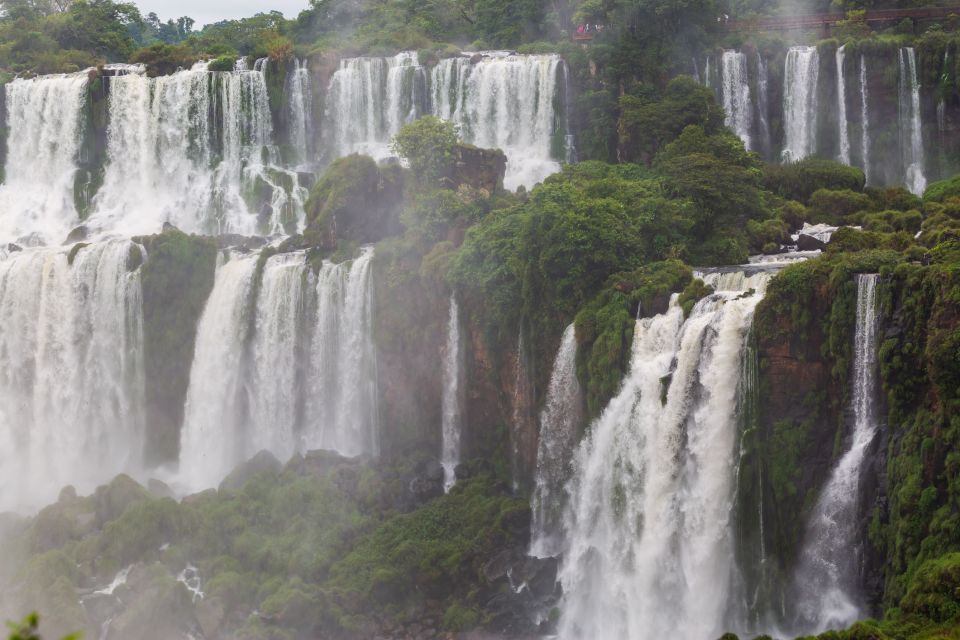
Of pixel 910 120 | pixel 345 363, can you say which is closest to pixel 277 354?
pixel 345 363

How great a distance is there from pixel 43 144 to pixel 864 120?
3533cm

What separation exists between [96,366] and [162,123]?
16.1 m

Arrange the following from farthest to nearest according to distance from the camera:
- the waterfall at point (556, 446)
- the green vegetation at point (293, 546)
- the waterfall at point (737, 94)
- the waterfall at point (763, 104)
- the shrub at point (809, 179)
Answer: the waterfall at point (737, 94) < the waterfall at point (763, 104) < the shrub at point (809, 179) < the waterfall at point (556, 446) < the green vegetation at point (293, 546)

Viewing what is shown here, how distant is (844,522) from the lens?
24.1m

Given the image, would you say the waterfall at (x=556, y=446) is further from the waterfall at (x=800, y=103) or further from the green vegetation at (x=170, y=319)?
the waterfall at (x=800, y=103)

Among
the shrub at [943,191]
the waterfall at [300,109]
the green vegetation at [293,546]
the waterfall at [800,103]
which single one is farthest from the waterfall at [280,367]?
the waterfall at [800,103]

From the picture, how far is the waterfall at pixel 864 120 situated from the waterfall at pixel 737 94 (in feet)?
13.6

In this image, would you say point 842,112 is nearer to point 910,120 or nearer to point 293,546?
point 910,120

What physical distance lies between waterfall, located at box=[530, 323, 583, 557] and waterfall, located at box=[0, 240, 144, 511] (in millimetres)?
16197

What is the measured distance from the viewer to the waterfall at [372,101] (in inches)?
2055

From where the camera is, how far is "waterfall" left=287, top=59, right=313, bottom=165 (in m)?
54.2

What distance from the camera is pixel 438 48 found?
5488cm

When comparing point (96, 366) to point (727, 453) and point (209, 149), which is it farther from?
point (727, 453)

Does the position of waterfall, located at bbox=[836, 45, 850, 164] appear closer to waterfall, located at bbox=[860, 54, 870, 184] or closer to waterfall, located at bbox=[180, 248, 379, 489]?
waterfall, located at bbox=[860, 54, 870, 184]
